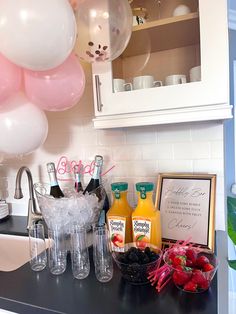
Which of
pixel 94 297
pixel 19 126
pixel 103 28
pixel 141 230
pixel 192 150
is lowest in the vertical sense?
pixel 94 297

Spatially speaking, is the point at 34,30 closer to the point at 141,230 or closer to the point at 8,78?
the point at 8,78

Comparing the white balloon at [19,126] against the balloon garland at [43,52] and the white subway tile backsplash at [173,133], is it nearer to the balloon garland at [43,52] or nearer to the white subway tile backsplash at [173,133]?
the balloon garland at [43,52]

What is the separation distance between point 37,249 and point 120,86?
26.1 inches

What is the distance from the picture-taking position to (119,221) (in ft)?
3.03

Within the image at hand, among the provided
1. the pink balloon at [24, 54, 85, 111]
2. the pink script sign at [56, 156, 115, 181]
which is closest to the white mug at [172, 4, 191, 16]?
the pink balloon at [24, 54, 85, 111]

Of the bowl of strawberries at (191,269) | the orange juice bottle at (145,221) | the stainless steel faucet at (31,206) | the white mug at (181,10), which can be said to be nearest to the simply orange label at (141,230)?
the orange juice bottle at (145,221)

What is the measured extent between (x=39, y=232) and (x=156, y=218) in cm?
43

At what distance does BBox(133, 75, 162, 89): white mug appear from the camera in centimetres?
90

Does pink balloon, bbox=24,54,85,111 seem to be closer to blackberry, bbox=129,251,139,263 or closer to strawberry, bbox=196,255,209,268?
blackberry, bbox=129,251,139,263

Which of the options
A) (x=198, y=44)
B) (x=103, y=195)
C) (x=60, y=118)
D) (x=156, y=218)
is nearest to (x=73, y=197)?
(x=103, y=195)

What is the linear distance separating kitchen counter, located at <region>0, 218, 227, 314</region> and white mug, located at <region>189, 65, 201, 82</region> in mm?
615

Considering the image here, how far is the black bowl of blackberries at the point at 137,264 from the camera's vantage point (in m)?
0.71

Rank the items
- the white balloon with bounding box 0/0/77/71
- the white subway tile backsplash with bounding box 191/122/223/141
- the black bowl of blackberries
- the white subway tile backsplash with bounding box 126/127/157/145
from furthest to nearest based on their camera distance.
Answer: the white subway tile backsplash with bounding box 126/127/157/145 < the white subway tile backsplash with bounding box 191/122/223/141 < the black bowl of blackberries < the white balloon with bounding box 0/0/77/71

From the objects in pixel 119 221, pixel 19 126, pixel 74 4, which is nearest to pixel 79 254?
pixel 119 221
